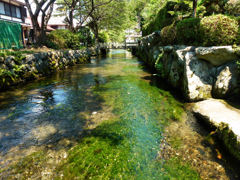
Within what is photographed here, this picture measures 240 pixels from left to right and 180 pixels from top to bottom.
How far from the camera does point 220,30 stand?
5398 millimetres

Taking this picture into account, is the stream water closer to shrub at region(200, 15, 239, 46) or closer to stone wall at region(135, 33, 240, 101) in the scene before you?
stone wall at region(135, 33, 240, 101)

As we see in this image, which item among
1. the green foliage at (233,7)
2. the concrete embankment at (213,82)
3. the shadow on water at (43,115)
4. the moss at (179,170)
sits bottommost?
the moss at (179,170)

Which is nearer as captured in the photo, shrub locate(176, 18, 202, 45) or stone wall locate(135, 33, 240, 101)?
stone wall locate(135, 33, 240, 101)

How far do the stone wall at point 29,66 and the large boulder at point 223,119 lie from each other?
8.59 m

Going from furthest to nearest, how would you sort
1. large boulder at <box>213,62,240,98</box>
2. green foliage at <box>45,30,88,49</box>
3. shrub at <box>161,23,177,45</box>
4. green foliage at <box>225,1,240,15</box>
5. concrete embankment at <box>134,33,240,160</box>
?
green foliage at <box>45,30,88,49</box>
shrub at <box>161,23,177,45</box>
green foliage at <box>225,1,240,15</box>
large boulder at <box>213,62,240,98</box>
concrete embankment at <box>134,33,240,160</box>

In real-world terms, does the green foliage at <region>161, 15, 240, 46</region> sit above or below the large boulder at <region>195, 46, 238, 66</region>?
above

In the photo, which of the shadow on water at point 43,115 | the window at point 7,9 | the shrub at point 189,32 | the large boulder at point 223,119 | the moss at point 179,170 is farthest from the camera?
the window at point 7,9

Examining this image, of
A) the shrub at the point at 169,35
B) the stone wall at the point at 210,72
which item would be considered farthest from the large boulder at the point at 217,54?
the shrub at the point at 169,35

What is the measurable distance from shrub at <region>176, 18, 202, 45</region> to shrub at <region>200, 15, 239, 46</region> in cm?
57

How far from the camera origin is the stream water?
2713mm

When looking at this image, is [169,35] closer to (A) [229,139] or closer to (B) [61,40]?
(A) [229,139]

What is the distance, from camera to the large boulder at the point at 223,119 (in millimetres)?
2922

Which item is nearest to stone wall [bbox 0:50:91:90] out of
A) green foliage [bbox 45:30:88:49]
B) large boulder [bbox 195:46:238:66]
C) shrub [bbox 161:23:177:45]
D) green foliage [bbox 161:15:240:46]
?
green foliage [bbox 45:30:88:49]

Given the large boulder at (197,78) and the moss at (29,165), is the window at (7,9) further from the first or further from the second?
the large boulder at (197,78)
